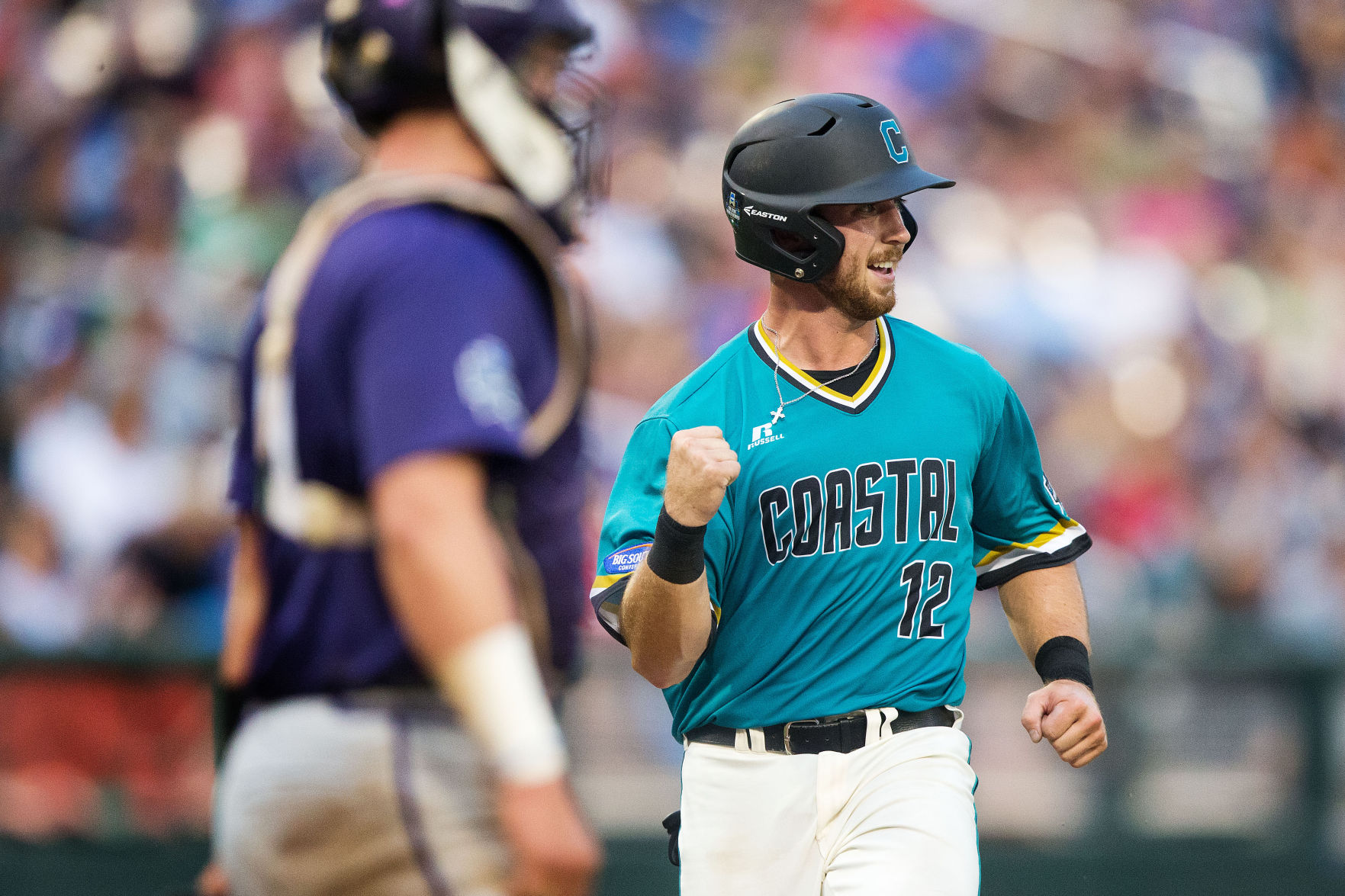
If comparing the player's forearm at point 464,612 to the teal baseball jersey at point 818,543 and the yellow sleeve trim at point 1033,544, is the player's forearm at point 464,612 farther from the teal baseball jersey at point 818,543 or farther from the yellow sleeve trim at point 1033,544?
the yellow sleeve trim at point 1033,544

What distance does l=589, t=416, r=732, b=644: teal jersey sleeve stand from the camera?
3934mm

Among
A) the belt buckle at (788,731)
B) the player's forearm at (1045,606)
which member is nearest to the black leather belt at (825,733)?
the belt buckle at (788,731)

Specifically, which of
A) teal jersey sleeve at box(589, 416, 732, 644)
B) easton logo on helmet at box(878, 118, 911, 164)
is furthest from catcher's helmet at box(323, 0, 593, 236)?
easton logo on helmet at box(878, 118, 911, 164)

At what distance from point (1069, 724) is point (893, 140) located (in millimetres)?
1550

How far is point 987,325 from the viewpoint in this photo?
10438mm

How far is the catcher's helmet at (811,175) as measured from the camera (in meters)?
4.11

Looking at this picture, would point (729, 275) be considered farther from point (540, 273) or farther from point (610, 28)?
point (540, 273)

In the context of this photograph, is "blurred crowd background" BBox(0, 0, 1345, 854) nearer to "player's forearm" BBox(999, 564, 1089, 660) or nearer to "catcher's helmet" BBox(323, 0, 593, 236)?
"player's forearm" BBox(999, 564, 1089, 660)

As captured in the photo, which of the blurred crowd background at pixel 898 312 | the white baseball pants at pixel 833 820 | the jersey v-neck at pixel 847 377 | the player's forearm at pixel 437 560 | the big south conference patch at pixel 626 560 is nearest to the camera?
the player's forearm at pixel 437 560

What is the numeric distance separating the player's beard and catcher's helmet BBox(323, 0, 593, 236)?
156 cm

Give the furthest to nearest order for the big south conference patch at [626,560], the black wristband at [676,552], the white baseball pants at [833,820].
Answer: the big south conference patch at [626,560] → the white baseball pants at [833,820] → the black wristband at [676,552]

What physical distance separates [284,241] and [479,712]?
7.83 metres

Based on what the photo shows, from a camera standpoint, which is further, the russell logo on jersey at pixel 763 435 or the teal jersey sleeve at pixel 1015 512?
the teal jersey sleeve at pixel 1015 512

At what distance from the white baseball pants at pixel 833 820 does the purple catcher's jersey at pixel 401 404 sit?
1.50 meters
